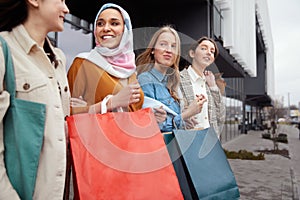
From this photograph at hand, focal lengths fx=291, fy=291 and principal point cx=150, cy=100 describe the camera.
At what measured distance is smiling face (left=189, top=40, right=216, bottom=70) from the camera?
7.04 ft

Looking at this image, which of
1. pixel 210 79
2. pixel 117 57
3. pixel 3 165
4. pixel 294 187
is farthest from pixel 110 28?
pixel 294 187

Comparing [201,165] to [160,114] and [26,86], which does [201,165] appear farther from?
[26,86]

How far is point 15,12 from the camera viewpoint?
1129mm

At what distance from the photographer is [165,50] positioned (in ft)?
5.89

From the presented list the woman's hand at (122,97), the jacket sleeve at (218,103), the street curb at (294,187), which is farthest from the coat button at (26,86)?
the street curb at (294,187)

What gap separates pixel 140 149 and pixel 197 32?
5922 millimetres

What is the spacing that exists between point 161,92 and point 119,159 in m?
0.64

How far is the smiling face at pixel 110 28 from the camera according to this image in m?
1.47

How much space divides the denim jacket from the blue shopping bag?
0.46 feet

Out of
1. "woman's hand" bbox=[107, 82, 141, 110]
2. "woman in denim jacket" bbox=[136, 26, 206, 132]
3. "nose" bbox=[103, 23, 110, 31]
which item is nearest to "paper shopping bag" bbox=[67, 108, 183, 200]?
"woman's hand" bbox=[107, 82, 141, 110]

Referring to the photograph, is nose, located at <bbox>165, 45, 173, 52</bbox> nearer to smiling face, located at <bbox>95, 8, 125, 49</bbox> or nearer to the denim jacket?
the denim jacket

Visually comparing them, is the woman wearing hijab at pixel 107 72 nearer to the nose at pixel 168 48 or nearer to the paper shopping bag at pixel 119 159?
the paper shopping bag at pixel 119 159

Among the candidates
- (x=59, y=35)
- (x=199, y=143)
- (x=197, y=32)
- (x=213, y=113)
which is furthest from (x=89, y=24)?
(x=199, y=143)

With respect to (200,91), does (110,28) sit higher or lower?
higher
